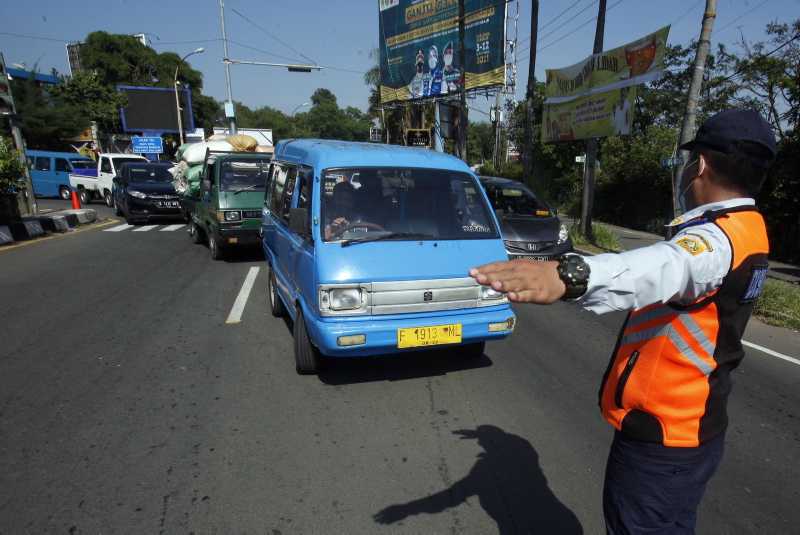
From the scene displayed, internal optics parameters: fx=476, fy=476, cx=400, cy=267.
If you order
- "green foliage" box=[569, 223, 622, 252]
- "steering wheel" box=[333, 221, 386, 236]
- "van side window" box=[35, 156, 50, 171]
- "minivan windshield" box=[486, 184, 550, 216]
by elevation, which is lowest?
"green foliage" box=[569, 223, 622, 252]

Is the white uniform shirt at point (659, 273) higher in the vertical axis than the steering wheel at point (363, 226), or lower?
higher

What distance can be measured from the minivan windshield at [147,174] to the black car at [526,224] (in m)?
10.6

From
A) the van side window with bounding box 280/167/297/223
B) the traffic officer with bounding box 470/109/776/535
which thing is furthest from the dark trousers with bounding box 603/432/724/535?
the van side window with bounding box 280/167/297/223

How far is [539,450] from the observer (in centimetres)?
323

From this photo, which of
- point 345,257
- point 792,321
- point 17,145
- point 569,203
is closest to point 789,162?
point 792,321

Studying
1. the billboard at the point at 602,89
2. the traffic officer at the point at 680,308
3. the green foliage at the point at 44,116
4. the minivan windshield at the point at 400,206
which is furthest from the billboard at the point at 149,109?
the traffic officer at the point at 680,308

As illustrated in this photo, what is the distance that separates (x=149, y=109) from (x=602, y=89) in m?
41.1

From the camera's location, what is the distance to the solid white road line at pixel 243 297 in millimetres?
6023

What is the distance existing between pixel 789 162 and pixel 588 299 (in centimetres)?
1390

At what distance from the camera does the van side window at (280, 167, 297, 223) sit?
514 cm

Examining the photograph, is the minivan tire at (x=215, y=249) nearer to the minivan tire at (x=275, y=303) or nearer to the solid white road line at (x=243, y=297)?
the solid white road line at (x=243, y=297)

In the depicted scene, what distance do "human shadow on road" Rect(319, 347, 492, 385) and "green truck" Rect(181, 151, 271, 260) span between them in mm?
5011

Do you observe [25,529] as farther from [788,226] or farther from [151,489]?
[788,226]

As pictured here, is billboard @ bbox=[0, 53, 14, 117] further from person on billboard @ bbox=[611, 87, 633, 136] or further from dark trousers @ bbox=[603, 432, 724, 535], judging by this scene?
dark trousers @ bbox=[603, 432, 724, 535]
